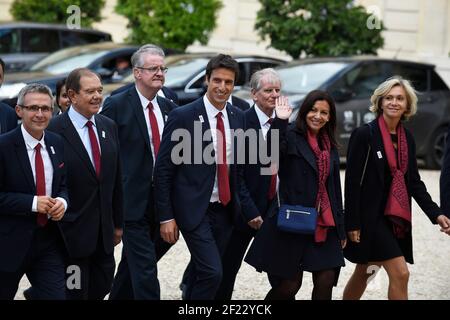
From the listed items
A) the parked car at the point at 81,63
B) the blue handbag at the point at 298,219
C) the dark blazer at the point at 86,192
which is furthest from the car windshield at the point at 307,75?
the dark blazer at the point at 86,192

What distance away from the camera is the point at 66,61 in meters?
17.4

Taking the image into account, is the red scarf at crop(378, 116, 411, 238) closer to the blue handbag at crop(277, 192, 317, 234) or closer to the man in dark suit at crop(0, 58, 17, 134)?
the blue handbag at crop(277, 192, 317, 234)

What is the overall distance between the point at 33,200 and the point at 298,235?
1.80m

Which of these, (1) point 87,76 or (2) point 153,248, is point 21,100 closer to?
(1) point 87,76

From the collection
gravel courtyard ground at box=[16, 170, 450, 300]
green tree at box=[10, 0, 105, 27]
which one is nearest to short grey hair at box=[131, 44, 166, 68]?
gravel courtyard ground at box=[16, 170, 450, 300]

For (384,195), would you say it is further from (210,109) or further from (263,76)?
(263,76)

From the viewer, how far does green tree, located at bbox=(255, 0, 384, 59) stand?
18641 millimetres

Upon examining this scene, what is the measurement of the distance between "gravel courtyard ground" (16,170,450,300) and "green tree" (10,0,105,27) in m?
15.3

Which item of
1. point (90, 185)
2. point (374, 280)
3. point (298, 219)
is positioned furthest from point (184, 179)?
point (374, 280)

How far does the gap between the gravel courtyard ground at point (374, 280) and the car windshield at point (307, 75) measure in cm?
425

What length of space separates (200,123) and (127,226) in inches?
37.0

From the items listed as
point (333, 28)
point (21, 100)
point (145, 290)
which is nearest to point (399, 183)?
point (145, 290)

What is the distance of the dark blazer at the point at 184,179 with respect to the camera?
23.3 feet

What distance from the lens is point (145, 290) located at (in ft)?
24.4
